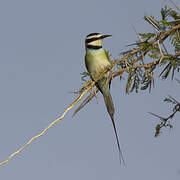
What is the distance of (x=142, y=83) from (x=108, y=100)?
2.13m

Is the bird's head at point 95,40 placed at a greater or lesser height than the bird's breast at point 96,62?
greater

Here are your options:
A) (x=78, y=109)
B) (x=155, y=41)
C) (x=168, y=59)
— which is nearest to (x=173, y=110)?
(x=168, y=59)

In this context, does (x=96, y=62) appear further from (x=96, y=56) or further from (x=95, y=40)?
(x=95, y=40)

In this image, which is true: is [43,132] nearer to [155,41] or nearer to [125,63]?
[125,63]

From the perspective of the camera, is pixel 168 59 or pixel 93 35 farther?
pixel 93 35

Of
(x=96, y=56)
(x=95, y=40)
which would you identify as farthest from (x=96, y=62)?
(x=95, y=40)

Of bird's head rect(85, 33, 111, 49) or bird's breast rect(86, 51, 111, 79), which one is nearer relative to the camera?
bird's breast rect(86, 51, 111, 79)

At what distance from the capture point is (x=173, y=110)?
2.81 meters

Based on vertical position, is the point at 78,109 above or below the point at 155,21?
below

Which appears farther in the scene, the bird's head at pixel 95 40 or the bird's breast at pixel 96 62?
the bird's head at pixel 95 40

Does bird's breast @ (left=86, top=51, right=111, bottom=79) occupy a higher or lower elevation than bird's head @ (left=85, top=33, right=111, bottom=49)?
lower

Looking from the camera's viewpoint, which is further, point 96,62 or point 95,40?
point 95,40

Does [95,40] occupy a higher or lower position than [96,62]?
higher

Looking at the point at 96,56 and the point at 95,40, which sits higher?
the point at 95,40
